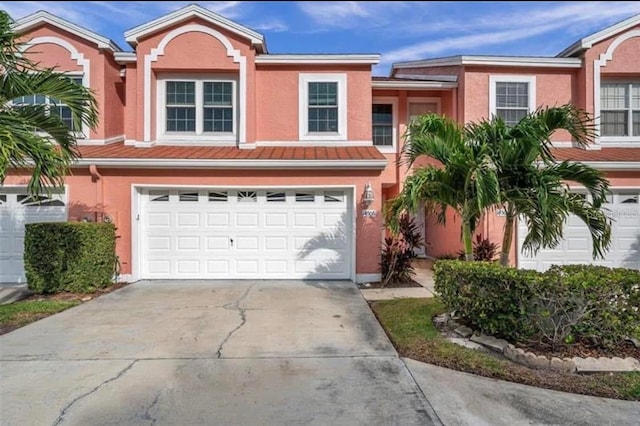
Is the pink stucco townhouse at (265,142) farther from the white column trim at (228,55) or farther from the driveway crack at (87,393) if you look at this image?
the driveway crack at (87,393)

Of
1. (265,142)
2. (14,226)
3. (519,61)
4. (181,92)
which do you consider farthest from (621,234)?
(14,226)

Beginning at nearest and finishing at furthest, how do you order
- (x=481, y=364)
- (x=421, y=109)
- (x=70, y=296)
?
1. (x=481, y=364)
2. (x=70, y=296)
3. (x=421, y=109)

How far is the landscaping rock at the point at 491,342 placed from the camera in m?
5.47

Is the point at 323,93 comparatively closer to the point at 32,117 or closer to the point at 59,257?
the point at 32,117

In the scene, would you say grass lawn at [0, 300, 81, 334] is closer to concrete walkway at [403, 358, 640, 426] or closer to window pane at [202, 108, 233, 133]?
window pane at [202, 108, 233, 133]

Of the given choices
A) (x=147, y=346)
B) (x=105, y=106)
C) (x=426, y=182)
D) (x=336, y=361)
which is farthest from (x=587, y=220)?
(x=105, y=106)

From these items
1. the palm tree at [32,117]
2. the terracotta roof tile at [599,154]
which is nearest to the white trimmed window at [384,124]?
the terracotta roof tile at [599,154]

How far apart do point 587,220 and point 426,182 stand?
246 cm

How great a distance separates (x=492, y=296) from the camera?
5.59 metres

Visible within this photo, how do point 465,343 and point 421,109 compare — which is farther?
point 421,109

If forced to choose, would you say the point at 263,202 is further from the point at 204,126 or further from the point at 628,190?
the point at 628,190

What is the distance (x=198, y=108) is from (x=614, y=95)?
12.3 m

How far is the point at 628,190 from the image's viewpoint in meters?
11.5

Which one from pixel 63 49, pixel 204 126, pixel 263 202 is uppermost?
pixel 63 49
